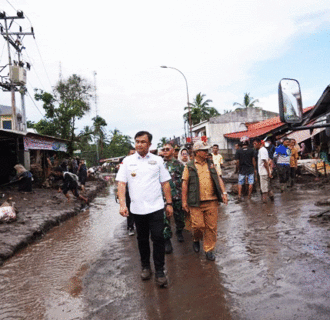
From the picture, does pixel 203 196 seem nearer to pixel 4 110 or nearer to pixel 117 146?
pixel 4 110

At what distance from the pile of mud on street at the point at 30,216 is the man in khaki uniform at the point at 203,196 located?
3.45 metres

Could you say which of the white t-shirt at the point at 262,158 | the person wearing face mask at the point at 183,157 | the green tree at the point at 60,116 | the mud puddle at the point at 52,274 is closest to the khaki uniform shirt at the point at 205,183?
the person wearing face mask at the point at 183,157

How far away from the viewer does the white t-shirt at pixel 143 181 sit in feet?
12.3

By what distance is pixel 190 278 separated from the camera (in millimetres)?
3842

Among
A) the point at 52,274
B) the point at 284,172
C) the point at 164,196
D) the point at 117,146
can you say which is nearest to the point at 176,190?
the point at 164,196

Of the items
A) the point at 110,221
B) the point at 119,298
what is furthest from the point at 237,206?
the point at 119,298

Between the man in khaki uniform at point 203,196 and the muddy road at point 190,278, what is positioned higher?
the man in khaki uniform at point 203,196

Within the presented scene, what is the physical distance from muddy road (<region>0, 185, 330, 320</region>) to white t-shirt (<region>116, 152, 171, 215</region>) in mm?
919

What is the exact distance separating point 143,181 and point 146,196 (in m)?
0.18

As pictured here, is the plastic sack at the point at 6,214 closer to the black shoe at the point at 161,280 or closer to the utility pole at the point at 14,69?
the black shoe at the point at 161,280

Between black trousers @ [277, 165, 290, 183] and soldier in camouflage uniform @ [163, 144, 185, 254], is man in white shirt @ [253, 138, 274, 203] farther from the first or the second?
soldier in camouflage uniform @ [163, 144, 185, 254]

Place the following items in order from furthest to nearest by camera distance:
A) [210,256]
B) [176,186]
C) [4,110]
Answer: [4,110], [176,186], [210,256]

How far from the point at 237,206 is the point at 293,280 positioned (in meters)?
5.44

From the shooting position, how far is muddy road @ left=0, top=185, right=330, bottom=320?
9.95 feet
